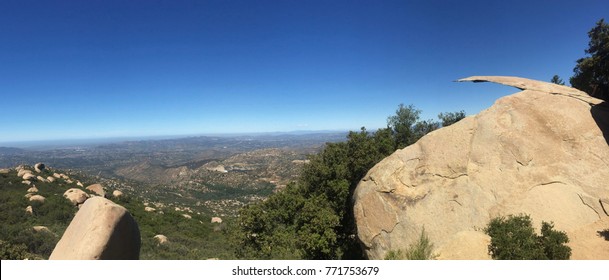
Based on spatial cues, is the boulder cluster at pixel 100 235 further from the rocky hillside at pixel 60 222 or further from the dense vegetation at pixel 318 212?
the rocky hillside at pixel 60 222

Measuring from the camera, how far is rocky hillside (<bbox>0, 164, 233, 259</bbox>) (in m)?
30.0

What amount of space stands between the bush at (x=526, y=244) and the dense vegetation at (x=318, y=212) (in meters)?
9.94

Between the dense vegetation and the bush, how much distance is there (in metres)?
9.94

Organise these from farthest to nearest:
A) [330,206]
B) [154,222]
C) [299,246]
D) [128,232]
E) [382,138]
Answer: [154,222], [382,138], [330,206], [299,246], [128,232]

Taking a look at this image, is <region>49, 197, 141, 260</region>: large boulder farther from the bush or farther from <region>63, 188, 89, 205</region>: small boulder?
<region>63, 188, 89, 205</region>: small boulder

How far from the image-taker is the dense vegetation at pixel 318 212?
2003cm

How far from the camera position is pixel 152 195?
10219 centimetres

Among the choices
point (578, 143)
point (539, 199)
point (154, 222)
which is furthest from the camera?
point (154, 222)

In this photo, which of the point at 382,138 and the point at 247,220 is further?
the point at 382,138

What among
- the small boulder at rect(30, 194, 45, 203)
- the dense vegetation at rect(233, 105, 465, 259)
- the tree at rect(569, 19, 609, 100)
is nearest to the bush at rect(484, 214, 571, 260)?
the dense vegetation at rect(233, 105, 465, 259)

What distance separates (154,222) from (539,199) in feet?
175
